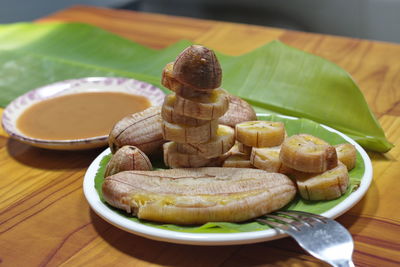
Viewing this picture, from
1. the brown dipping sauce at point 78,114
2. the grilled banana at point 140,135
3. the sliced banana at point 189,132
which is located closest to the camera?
the sliced banana at point 189,132

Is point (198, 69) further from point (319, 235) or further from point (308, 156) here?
point (319, 235)

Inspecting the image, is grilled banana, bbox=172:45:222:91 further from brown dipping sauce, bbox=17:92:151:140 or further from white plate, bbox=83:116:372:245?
brown dipping sauce, bbox=17:92:151:140

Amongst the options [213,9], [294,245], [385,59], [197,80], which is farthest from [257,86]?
[213,9]

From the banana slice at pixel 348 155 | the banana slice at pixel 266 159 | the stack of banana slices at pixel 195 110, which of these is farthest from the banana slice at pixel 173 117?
the banana slice at pixel 348 155

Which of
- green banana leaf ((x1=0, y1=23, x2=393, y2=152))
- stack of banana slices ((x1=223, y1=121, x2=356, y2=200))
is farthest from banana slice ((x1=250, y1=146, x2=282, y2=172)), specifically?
green banana leaf ((x1=0, y1=23, x2=393, y2=152))

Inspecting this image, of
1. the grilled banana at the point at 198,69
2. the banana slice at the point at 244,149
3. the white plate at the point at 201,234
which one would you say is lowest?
the white plate at the point at 201,234

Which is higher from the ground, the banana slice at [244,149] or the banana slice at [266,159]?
the banana slice at [266,159]

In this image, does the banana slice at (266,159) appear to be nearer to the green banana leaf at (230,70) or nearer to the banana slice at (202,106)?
the banana slice at (202,106)
